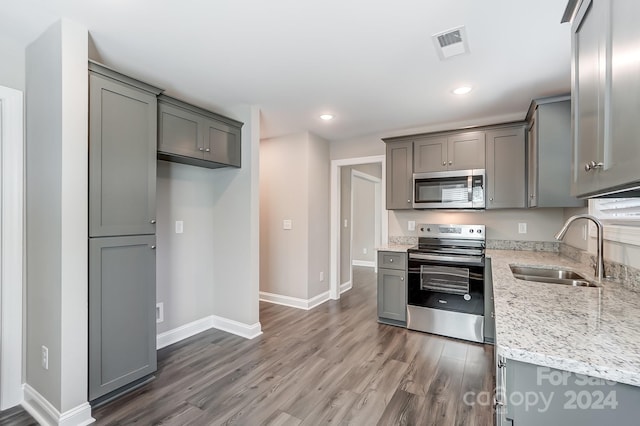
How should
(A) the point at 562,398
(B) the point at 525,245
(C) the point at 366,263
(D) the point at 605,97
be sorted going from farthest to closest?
(C) the point at 366,263, (B) the point at 525,245, (D) the point at 605,97, (A) the point at 562,398

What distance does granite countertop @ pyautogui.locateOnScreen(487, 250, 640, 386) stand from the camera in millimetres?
771

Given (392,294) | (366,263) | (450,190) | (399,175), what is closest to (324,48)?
(399,175)

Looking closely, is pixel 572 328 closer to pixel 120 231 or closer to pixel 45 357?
pixel 120 231

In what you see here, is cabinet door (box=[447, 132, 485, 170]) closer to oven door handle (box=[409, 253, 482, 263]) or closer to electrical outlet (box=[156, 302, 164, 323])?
oven door handle (box=[409, 253, 482, 263])

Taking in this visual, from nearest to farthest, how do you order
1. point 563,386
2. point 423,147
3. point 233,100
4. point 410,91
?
point 563,386 → point 410,91 → point 233,100 → point 423,147

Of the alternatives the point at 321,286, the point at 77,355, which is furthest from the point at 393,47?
the point at 321,286

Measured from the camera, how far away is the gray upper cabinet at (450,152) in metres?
3.30

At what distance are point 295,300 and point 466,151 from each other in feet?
9.41

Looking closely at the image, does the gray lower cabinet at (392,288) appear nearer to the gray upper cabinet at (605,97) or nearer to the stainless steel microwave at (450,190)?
the stainless steel microwave at (450,190)

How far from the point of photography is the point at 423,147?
358 cm

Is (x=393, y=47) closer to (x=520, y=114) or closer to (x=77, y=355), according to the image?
(x=520, y=114)

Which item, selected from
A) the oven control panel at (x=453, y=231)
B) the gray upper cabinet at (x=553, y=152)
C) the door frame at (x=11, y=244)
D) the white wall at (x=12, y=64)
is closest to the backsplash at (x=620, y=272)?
the gray upper cabinet at (x=553, y=152)

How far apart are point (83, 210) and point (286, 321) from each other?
245 cm

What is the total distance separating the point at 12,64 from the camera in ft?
6.65
